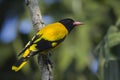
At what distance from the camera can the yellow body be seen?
3.74m

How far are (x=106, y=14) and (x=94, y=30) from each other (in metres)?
0.52

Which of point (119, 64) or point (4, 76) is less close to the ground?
point (119, 64)

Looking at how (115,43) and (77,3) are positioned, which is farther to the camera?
(77,3)

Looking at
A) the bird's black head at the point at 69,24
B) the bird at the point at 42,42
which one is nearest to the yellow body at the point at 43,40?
the bird at the point at 42,42

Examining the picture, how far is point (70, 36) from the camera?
6809mm

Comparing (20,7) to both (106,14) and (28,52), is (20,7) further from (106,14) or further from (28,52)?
(28,52)

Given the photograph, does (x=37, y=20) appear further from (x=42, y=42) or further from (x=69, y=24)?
(x=69, y=24)

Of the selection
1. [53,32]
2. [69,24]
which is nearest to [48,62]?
[53,32]

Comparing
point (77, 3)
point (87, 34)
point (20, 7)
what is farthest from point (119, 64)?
point (20, 7)

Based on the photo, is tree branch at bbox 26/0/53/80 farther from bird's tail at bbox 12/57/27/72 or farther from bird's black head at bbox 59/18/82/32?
bird's black head at bbox 59/18/82/32

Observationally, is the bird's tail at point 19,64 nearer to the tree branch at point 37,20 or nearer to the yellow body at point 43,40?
the yellow body at point 43,40

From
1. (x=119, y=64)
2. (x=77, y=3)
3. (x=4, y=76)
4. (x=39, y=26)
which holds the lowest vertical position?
(x=4, y=76)

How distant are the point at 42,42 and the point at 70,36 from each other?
2.78 metres

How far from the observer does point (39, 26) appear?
394cm
